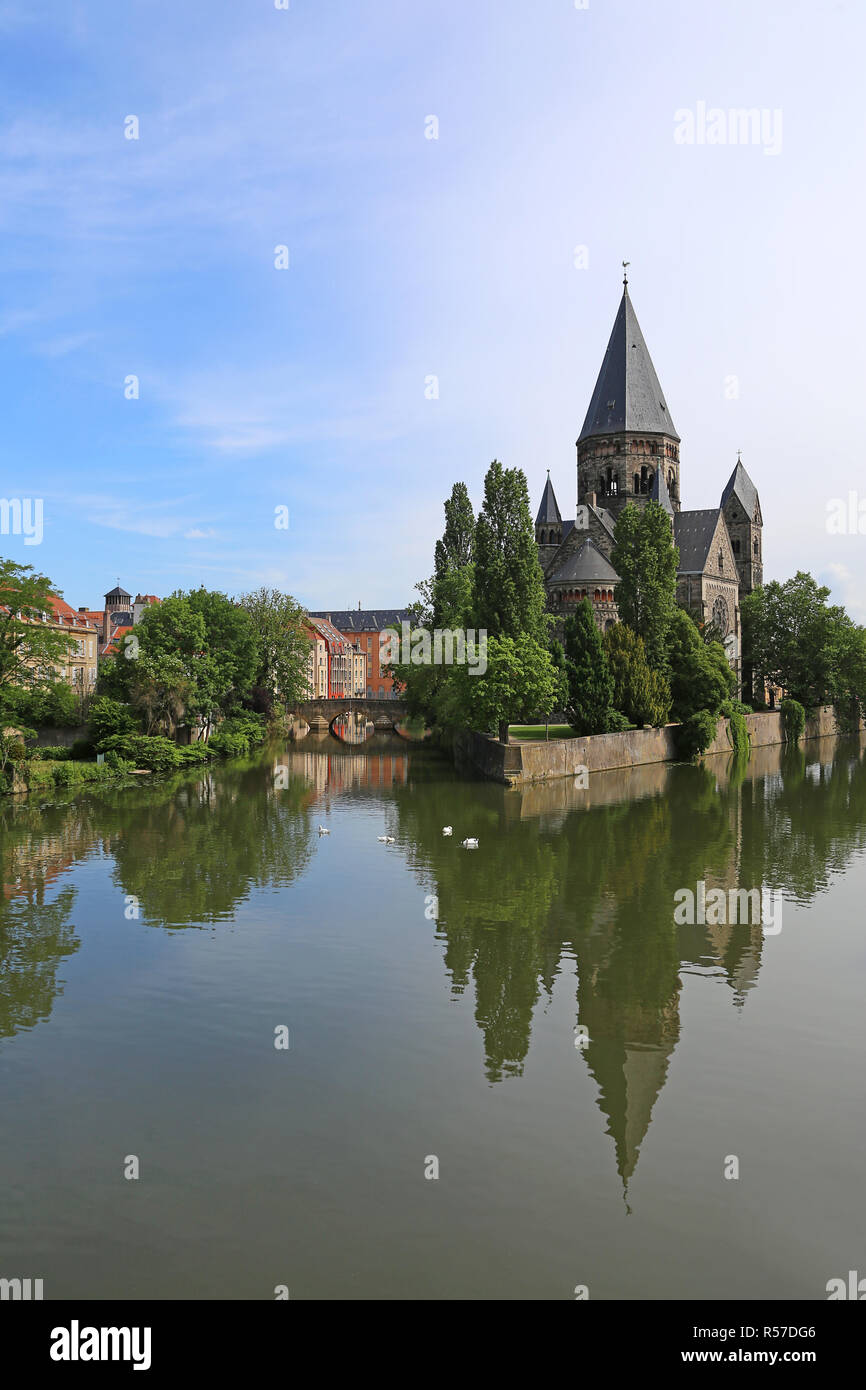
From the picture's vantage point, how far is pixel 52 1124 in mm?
12258

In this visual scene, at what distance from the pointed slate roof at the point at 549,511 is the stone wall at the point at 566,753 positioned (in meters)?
29.1

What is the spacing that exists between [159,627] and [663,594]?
30638 mm

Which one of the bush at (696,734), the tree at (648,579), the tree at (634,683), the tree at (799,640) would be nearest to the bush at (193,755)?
the tree at (634,683)

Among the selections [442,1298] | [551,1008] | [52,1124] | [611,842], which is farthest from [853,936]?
[52,1124]

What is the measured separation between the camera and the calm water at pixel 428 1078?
9781 millimetres

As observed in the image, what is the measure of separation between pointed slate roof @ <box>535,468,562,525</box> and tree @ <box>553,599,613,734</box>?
33.7 meters

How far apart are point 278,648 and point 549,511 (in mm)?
26695

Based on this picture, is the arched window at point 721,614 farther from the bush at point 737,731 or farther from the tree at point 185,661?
the tree at point 185,661

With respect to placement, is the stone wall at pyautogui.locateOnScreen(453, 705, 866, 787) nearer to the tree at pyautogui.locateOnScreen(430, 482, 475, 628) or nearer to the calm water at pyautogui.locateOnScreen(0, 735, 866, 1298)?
the tree at pyautogui.locateOnScreen(430, 482, 475, 628)

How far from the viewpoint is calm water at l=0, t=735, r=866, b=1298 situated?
978 cm

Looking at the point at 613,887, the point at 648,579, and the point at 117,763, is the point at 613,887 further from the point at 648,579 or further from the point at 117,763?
the point at 648,579

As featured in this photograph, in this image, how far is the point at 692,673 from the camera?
59594 mm

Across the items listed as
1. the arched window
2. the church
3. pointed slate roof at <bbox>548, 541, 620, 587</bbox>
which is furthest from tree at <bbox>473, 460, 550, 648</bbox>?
the arched window

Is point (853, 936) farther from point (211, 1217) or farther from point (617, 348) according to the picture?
point (617, 348)
